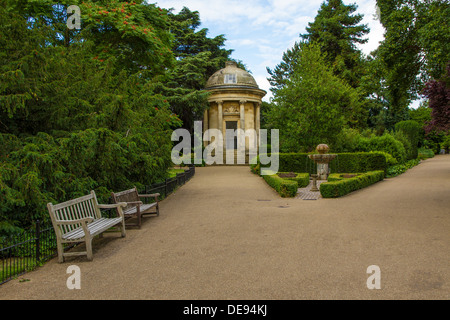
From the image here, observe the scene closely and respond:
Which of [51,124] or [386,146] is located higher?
[51,124]

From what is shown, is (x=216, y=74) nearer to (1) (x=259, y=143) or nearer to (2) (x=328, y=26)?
(1) (x=259, y=143)

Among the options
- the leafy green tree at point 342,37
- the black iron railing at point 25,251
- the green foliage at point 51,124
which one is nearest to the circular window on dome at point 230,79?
the leafy green tree at point 342,37

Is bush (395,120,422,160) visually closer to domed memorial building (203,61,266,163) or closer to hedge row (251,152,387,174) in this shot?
domed memorial building (203,61,266,163)

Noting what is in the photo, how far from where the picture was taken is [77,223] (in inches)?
227

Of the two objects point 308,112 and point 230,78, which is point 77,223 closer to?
point 308,112

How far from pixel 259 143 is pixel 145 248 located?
111 feet

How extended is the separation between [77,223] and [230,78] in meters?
35.1

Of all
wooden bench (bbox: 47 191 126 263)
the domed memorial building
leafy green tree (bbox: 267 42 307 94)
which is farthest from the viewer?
leafy green tree (bbox: 267 42 307 94)

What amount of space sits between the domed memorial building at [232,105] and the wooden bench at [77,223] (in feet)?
102

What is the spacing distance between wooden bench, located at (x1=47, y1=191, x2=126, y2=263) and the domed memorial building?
31.1 meters

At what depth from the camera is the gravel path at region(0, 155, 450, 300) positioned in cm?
419

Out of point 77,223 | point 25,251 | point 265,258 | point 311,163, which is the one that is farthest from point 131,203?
point 311,163

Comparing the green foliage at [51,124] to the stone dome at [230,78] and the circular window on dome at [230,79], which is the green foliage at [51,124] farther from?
the circular window on dome at [230,79]

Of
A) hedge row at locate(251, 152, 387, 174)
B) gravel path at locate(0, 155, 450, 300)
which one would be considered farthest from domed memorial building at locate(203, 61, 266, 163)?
gravel path at locate(0, 155, 450, 300)
